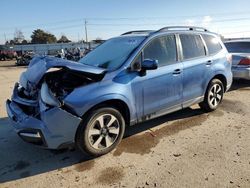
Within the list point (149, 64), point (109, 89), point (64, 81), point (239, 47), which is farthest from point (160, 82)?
point (239, 47)

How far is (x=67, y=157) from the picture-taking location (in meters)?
4.20

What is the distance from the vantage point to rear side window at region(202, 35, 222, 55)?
19.4 ft

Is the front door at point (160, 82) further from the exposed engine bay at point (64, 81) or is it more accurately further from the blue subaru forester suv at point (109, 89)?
the exposed engine bay at point (64, 81)

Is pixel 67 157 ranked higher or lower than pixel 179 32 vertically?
lower

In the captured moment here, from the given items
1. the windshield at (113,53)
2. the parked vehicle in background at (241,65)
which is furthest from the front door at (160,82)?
the parked vehicle in background at (241,65)

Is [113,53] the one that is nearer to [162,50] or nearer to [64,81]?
[162,50]

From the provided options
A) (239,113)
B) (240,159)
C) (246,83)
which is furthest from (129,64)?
(246,83)

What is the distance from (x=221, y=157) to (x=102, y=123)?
180cm

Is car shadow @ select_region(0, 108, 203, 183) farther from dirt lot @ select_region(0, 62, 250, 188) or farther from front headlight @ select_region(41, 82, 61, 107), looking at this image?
front headlight @ select_region(41, 82, 61, 107)

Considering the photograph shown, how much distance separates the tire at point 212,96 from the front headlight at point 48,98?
3430 mm

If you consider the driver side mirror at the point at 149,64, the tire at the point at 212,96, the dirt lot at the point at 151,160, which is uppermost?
the driver side mirror at the point at 149,64

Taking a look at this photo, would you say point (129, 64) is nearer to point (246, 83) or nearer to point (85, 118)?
point (85, 118)

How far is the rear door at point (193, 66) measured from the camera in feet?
17.3

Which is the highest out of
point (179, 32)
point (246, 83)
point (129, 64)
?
point (179, 32)
